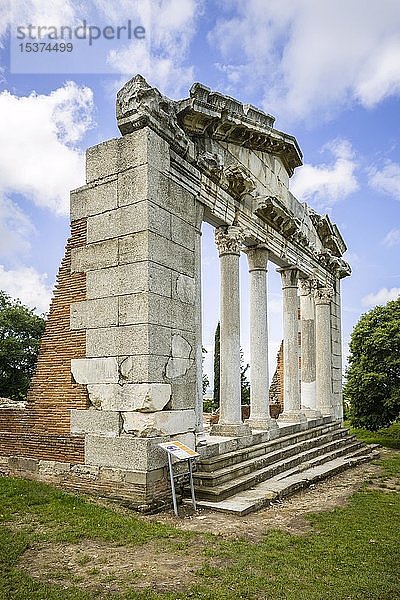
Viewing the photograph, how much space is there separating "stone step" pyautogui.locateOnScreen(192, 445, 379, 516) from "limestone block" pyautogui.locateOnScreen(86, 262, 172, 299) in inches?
144

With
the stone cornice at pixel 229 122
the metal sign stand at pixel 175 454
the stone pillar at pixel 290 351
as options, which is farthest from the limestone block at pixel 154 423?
the stone pillar at pixel 290 351

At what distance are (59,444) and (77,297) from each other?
263cm

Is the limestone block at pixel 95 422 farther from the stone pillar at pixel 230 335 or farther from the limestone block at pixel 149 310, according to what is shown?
the stone pillar at pixel 230 335

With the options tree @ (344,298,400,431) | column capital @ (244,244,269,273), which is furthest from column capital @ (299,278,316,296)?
tree @ (344,298,400,431)

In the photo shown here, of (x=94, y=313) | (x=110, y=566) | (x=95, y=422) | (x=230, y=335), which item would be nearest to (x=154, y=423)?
(x=95, y=422)

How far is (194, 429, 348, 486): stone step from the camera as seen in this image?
373 inches

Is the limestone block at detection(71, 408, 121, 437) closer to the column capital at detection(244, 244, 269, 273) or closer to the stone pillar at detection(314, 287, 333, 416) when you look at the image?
the column capital at detection(244, 244, 269, 273)

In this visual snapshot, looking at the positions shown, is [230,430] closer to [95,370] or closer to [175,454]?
[175,454]

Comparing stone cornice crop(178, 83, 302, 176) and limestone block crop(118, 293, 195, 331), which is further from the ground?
stone cornice crop(178, 83, 302, 176)

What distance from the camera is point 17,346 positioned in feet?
95.5

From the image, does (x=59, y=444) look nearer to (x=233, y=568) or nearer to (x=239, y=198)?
(x=233, y=568)

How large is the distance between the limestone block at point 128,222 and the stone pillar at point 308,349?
9.81 meters

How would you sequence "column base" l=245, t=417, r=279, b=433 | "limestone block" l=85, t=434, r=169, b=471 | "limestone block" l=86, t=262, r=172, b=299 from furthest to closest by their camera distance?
1. "column base" l=245, t=417, r=279, b=433
2. "limestone block" l=86, t=262, r=172, b=299
3. "limestone block" l=85, t=434, r=169, b=471

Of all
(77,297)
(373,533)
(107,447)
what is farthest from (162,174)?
(373,533)
